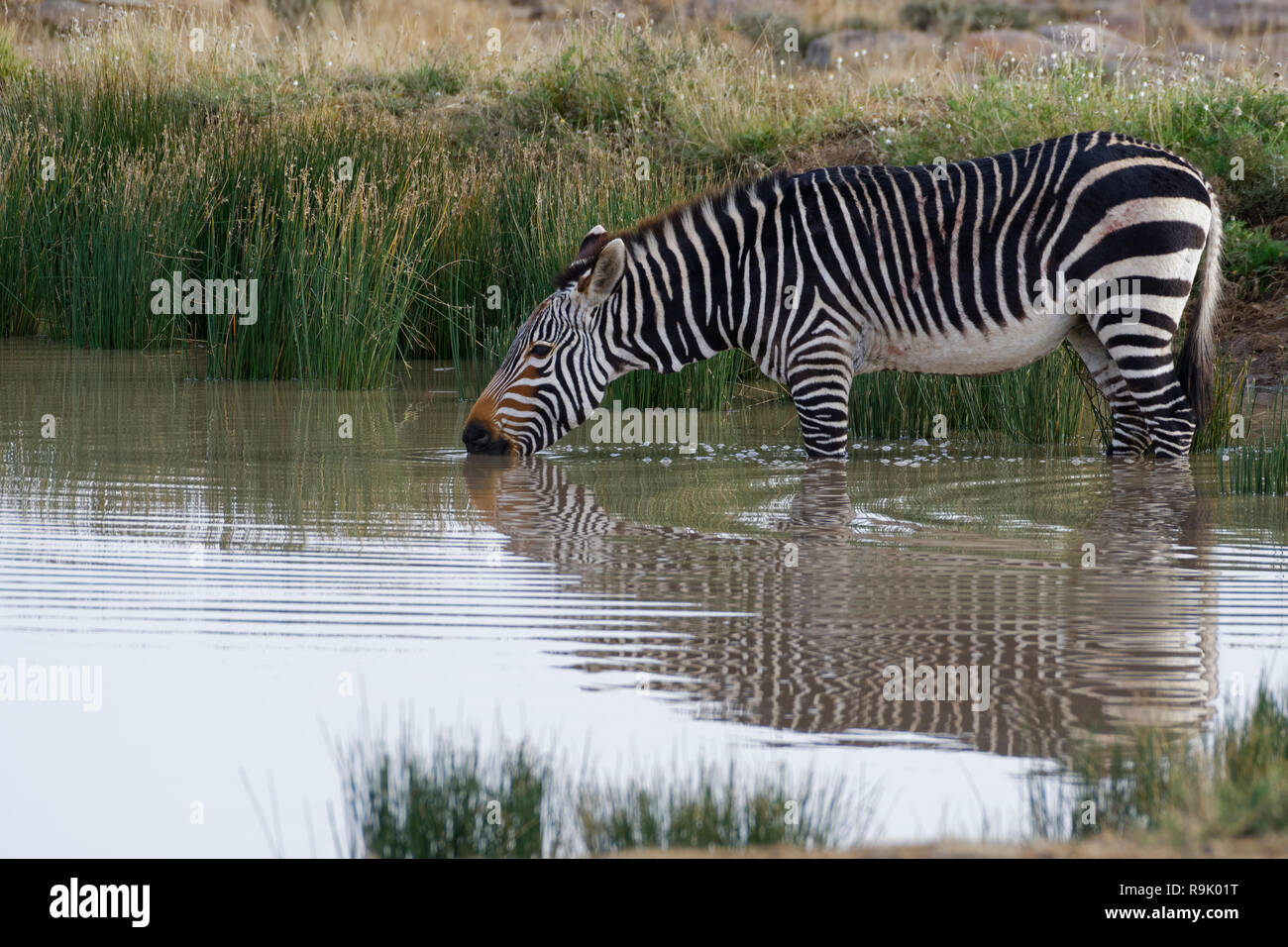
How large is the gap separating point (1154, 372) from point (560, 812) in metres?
5.91

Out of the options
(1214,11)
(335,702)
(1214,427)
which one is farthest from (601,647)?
(1214,11)

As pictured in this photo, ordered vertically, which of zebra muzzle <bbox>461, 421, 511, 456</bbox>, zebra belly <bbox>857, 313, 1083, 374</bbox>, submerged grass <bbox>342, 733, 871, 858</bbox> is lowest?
submerged grass <bbox>342, 733, 871, 858</bbox>

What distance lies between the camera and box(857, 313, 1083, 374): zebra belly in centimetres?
860

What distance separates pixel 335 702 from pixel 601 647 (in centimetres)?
89

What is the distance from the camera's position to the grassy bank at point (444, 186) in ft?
36.8

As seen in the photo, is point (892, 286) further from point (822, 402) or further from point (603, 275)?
point (603, 275)

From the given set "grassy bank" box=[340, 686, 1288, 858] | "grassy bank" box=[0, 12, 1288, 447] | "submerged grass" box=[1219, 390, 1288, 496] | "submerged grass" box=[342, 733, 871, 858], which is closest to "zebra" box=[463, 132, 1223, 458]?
"submerged grass" box=[1219, 390, 1288, 496]

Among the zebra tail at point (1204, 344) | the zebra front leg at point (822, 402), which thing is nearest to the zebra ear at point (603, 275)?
the zebra front leg at point (822, 402)

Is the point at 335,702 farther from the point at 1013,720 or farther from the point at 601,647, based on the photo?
the point at 1013,720

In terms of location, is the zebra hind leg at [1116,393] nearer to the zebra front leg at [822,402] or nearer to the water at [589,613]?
the water at [589,613]

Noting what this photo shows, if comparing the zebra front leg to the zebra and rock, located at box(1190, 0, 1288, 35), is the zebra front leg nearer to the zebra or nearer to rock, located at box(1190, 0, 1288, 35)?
the zebra

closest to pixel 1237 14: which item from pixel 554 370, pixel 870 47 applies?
pixel 870 47

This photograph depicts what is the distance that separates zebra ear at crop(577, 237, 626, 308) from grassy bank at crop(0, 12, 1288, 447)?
2.05m
